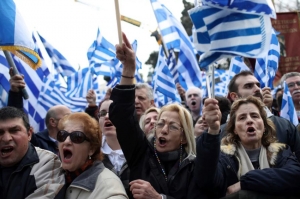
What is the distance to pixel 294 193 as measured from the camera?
3895 millimetres

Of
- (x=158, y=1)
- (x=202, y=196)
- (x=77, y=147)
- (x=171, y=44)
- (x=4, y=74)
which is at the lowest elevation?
(x=202, y=196)

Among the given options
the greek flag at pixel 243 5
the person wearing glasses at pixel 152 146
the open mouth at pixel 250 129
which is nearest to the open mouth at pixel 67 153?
the person wearing glasses at pixel 152 146

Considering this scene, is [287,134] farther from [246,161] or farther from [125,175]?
[125,175]

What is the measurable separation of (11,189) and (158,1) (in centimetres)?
646

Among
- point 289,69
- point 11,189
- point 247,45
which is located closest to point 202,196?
point 11,189

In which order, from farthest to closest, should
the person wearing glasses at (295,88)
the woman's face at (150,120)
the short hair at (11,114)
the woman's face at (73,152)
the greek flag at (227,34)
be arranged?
the person wearing glasses at (295,88) → the woman's face at (150,120) → the greek flag at (227,34) → the short hair at (11,114) → the woman's face at (73,152)

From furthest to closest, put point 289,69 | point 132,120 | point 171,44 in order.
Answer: point 289,69 < point 171,44 < point 132,120

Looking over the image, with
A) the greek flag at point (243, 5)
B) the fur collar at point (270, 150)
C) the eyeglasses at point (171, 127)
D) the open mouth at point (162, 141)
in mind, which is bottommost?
the fur collar at point (270, 150)

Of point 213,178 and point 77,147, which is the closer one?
point 213,178

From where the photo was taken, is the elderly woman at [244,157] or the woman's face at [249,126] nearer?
the elderly woman at [244,157]

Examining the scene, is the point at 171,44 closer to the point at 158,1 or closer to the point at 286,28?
the point at 158,1

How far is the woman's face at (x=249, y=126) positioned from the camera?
442 cm

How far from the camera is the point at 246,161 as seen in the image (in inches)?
165

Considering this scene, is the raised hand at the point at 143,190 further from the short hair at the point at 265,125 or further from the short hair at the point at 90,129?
the short hair at the point at 265,125
